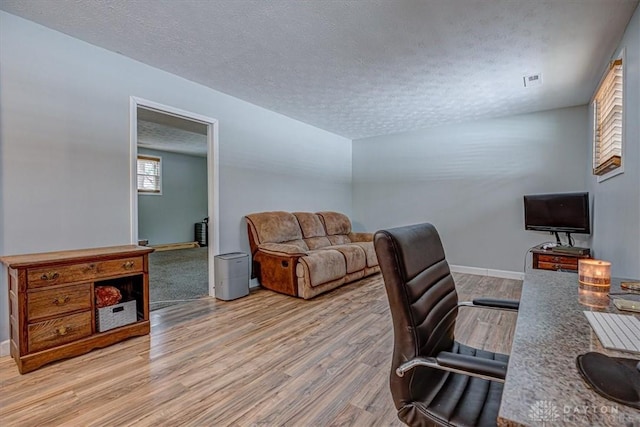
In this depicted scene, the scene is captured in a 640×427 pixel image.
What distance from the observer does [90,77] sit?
271cm

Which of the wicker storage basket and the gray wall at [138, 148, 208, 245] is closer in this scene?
the wicker storage basket

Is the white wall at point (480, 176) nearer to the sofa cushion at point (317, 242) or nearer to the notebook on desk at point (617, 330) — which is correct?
the sofa cushion at point (317, 242)

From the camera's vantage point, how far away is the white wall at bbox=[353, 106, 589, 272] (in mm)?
4340

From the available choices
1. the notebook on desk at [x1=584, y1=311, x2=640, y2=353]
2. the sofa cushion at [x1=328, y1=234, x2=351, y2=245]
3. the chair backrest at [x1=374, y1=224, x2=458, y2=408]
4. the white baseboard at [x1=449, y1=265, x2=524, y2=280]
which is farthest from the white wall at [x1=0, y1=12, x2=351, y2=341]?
the white baseboard at [x1=449, y1=265, x2=524, y2=280]

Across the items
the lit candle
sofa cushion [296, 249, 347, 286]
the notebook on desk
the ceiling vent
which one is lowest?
sofa cushion [296, 249, 347, 286]

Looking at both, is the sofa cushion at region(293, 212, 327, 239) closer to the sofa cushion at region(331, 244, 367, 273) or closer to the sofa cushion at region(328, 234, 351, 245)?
the sofa cushion at region(328, 234, 351, 245)

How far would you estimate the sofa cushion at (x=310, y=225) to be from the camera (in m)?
4.78

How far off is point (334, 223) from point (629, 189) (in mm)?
3764

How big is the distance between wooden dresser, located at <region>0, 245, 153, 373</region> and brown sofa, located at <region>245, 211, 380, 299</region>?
1661mm

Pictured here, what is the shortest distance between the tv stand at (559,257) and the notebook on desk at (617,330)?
268 cm

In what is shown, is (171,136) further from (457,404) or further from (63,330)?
(457,404)

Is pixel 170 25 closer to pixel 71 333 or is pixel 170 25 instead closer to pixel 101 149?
pixel 101 149

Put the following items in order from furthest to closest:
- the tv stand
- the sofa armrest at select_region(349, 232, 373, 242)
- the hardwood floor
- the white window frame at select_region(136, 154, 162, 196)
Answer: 1. the white window frame at select_region(136, 154, 162, 196)
2. the sofa armrest at select_region(349, 232, 373, 242)
3. the tv stand
4. the hardwood floor

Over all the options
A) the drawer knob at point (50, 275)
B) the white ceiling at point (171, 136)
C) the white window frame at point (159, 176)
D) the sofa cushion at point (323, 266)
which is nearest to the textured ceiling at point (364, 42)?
the white ceiling at point (171, 136)
